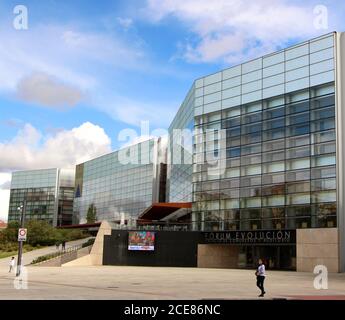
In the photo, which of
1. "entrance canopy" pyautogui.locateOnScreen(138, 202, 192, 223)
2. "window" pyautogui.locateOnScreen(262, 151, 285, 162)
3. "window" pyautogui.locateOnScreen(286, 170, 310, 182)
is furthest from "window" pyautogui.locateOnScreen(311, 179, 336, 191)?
"entrance canopy" pyautogui.locateOnScreen(138, 202, 192, 223)

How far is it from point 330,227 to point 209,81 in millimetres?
23794

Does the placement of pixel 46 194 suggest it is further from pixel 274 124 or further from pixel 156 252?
pixel 274 124

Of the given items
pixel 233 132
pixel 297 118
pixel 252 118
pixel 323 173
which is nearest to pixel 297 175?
pixel 323 173

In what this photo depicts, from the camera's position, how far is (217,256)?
5928 cm

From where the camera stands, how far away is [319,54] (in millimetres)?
52969

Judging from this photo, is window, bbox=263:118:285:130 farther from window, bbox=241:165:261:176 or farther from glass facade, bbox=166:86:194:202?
glass facade, bbox=166:86:194:202

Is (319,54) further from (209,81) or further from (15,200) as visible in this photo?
(15,200)

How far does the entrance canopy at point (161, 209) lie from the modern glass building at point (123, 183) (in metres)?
5.95

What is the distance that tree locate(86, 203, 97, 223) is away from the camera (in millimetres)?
112863

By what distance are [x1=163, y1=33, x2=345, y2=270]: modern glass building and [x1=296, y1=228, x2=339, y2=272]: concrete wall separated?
0.30ft

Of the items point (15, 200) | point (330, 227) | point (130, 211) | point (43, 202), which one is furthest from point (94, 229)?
point (330, 227)

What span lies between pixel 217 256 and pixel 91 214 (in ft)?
195

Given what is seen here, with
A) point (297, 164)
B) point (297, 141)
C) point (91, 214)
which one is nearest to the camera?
point (297, 164)

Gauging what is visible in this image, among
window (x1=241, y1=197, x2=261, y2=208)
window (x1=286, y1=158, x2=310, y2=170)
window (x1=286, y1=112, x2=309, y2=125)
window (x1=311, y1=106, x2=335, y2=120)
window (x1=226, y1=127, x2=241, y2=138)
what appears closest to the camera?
window (x1=311, y1=106, x2=335, y2=120)
